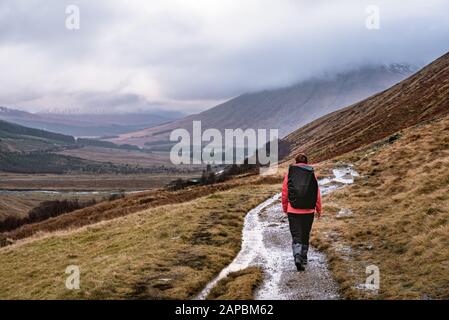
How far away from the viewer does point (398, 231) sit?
19719mm

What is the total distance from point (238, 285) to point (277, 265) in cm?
315

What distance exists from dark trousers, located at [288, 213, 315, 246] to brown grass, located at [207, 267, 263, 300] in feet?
6.42

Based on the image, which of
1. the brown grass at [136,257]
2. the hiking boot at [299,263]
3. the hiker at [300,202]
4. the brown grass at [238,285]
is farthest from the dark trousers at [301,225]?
the brown grass at [136,257]

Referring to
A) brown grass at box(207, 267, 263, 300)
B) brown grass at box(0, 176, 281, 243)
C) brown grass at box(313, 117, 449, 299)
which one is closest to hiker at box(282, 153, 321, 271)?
brown grass at box(313, 117, 449, 299)

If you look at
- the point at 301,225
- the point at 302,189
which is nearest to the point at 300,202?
the point at 302,189

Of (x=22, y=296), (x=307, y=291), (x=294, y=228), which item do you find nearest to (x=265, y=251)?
(x=294, y=228)

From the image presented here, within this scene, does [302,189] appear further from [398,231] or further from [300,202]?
[398,231]

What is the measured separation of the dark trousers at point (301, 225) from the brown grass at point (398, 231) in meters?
1.59

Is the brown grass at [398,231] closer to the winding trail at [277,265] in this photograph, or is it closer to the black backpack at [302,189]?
the winding trail at [277,265]

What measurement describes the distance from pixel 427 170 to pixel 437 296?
1738cm

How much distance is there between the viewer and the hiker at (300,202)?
1667cm

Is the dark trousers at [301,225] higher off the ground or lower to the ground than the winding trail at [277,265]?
higher
